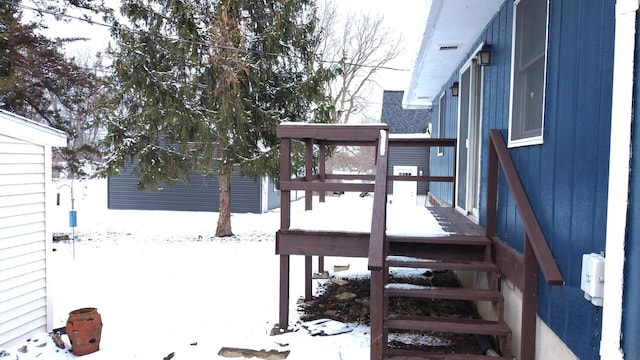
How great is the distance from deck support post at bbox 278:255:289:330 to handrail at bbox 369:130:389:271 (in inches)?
52.7

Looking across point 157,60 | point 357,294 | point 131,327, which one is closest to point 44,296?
point 131,327

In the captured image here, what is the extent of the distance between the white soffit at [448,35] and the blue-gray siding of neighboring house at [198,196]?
8.18 metres

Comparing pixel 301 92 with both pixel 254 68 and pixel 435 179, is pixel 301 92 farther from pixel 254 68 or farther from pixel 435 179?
pixel 435 179

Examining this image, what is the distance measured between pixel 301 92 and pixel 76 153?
509 cm

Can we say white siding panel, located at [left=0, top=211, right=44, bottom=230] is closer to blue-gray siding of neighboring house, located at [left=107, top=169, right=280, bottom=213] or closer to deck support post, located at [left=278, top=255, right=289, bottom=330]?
deck support post, located at [left=278, top=255, right=289, bottom=330]

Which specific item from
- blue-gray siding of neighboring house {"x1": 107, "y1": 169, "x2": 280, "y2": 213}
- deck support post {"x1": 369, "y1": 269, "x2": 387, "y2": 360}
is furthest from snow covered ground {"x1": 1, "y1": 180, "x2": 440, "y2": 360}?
blue-gray siding of neighboring house {"x1": 107, "y1": 169, "x2": 280, "y2": 213}

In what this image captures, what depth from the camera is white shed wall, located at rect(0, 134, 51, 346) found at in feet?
13.4

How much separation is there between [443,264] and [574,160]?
149 cm

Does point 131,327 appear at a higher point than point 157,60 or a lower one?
lower

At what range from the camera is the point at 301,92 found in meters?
9.17

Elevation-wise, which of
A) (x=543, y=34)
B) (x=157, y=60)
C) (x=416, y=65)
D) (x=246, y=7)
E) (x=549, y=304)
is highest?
(x=246, y=7)

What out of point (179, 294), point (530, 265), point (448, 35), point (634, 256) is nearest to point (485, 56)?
point (448, 35)

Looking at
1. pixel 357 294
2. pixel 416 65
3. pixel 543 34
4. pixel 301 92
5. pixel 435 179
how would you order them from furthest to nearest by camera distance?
pixel 301 92, pixel 416 65, pixel 435 179, pixel 357 294, pixel 543 34

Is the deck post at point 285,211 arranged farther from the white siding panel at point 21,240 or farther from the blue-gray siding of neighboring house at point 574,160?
the white siding panel at point 21,240
